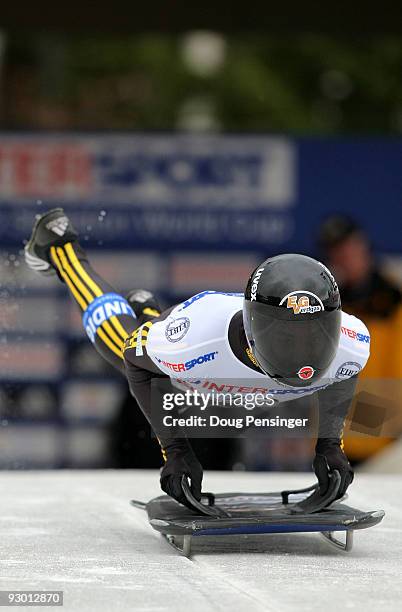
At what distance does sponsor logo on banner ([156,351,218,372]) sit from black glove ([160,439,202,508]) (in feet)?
1.20

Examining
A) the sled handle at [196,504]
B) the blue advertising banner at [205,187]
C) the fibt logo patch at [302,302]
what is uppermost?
the blue advertising banner at [205,187]

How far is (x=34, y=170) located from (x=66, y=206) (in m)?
0.40

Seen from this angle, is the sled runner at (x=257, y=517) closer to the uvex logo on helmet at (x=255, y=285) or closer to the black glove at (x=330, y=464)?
the black glove at (x=330, y=464)

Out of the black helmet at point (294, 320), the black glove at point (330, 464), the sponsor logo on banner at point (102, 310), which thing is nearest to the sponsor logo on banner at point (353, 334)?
the black glove at point (330, 464)

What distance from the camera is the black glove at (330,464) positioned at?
6.87 metres

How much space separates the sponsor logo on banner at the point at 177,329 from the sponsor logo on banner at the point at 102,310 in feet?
4.39

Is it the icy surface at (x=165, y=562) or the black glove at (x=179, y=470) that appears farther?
the black glove at (x=179, y=470)

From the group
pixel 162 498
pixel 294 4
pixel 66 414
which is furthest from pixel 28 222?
pixel 162 498

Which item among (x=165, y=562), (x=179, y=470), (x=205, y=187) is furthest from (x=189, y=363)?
(x=205, y=187)

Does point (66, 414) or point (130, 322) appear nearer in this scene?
point (130, 322)

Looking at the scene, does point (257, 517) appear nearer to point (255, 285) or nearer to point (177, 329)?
point (177, 329)

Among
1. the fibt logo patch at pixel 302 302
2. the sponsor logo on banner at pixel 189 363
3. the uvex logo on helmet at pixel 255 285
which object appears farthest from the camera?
the sponsor logo on banner at pixel 189 363

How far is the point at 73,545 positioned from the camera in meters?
6.73

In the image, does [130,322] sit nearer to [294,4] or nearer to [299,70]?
[294,4]
